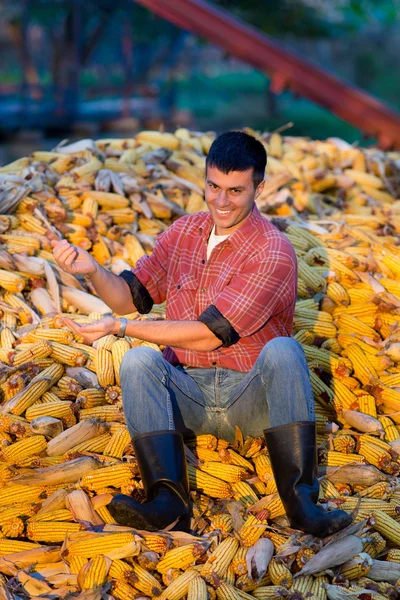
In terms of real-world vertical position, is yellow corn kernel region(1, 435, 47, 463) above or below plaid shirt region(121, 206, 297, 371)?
below

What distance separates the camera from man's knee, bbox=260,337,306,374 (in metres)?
3.31

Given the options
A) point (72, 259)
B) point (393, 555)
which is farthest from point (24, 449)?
point (393, 555)

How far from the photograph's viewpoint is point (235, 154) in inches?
137

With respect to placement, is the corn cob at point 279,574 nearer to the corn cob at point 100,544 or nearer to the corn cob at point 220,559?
the corn cob at point 220,559

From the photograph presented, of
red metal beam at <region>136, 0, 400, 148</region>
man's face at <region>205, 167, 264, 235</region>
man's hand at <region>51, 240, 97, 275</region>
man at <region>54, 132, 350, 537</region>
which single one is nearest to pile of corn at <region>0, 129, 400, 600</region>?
man at <region>54, 132, 350, 537</region>

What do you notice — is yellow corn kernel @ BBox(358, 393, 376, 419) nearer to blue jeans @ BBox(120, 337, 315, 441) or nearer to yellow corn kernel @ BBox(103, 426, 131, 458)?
blue jeans @ BBox(120, 337, 315, 441)

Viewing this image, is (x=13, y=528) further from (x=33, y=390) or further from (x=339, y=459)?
(x=339, y=459)

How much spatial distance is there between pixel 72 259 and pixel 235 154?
2.73 feet

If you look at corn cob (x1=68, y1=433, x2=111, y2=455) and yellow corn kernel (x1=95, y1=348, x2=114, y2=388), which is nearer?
corn cob (x1=68, y1=433, x2=111, y2=455)

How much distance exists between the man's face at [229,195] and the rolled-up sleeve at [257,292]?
0.74 ft

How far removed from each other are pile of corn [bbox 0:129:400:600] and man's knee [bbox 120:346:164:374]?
0.58 m

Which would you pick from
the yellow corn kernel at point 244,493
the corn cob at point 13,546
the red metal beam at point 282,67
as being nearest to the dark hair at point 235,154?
the yellow corn kernel at point 244,493

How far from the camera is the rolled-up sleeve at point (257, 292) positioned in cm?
342

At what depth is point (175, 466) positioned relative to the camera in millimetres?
3311
